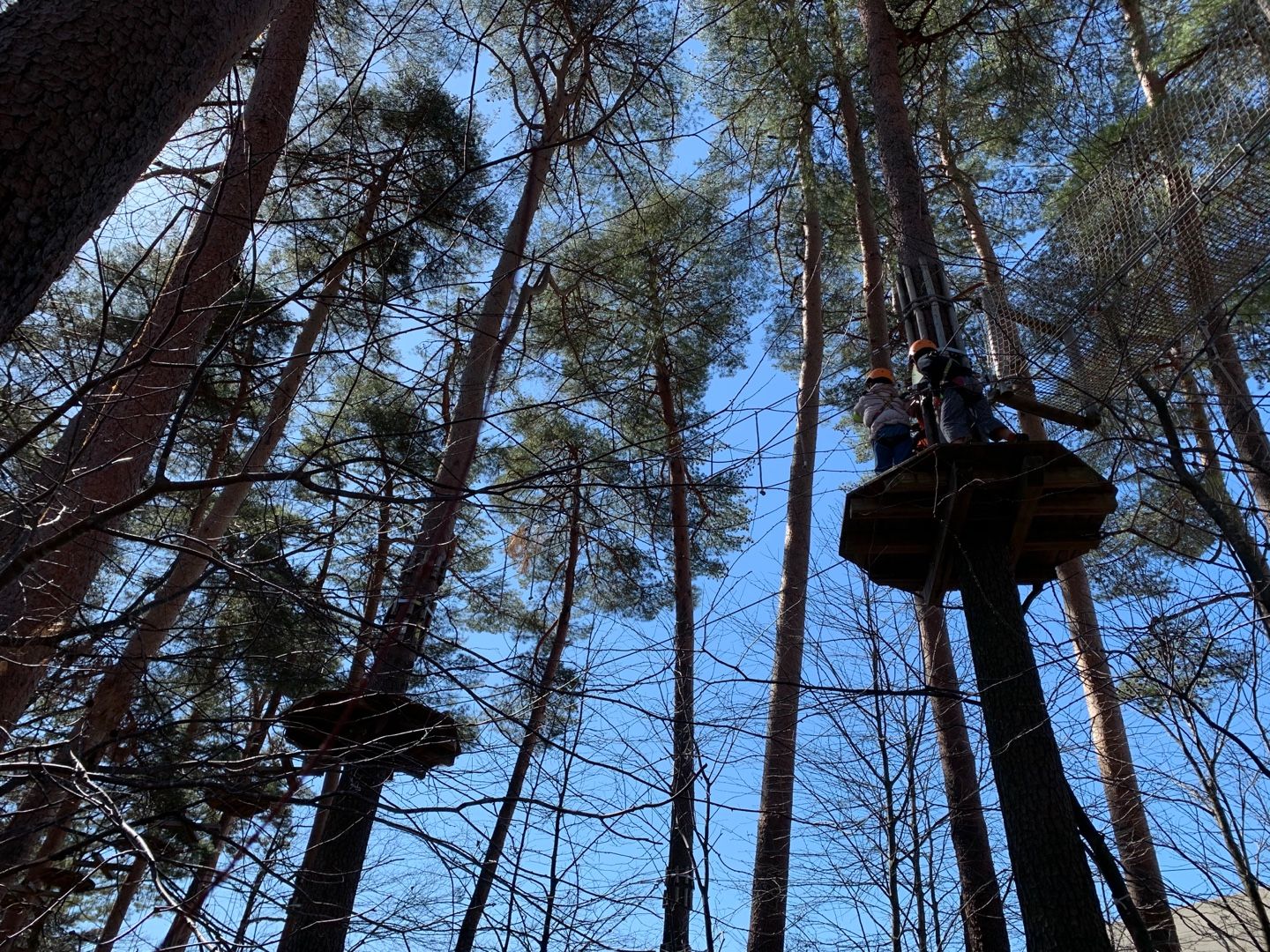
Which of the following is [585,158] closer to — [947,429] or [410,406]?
[410,406]

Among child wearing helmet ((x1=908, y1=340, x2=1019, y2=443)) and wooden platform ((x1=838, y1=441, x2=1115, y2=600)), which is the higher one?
child wearing helmet ((x1=908, y1=340, x2=1019, y2=443))

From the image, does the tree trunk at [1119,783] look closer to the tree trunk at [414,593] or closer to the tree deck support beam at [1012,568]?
the tree deck support beam at [1012,568]

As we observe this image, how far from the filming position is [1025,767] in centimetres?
414

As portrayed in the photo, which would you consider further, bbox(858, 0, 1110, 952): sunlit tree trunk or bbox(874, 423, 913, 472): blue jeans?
bbox(874, 423, 913, 472): blue jeans

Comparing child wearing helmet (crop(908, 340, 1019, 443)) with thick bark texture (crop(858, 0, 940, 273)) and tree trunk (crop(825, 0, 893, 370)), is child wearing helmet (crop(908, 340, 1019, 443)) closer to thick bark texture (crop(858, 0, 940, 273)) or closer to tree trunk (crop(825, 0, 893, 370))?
thick bark texture (crop(858, 0, 940, 273))

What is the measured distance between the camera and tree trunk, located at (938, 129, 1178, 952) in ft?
17.7

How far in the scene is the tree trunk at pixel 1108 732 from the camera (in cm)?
538

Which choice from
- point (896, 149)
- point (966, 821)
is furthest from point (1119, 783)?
point (896, 149)

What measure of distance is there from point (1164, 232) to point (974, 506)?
57.3 inches

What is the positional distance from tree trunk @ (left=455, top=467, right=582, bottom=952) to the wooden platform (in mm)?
1469

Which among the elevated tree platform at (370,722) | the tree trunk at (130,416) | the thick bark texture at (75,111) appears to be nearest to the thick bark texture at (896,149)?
the tree trunk at (130,416)

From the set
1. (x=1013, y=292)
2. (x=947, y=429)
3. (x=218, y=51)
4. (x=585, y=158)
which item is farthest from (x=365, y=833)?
(x=585, y=158)

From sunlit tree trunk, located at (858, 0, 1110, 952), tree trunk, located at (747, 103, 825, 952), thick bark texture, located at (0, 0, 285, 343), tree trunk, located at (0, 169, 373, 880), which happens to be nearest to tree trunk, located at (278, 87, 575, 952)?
tree trunk, located at (0, 169, 373, 880)

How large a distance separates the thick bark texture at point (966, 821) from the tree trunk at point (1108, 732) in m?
0.80
